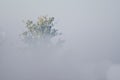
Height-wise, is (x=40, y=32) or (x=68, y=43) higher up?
(x=40, y=32)

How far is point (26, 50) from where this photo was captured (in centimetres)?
227

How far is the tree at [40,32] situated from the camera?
2.28 meters

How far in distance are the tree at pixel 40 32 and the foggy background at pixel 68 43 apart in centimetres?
5

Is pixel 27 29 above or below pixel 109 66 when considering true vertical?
above

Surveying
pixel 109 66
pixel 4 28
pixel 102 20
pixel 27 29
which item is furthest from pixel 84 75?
pixel 4 28

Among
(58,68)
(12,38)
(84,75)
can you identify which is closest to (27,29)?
(12,38)

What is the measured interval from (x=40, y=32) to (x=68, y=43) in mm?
314

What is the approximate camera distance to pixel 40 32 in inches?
90.0

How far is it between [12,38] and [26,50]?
0.63 feet

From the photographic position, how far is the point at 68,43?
2.29m

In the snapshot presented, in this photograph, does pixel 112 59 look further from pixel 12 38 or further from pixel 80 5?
pixel 12 38

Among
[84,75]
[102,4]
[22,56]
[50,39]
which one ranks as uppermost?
[102,4]

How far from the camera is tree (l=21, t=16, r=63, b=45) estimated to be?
2281 mm

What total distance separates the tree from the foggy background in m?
0.05
